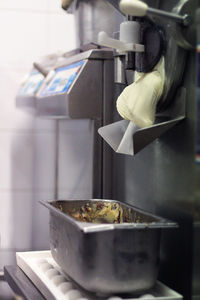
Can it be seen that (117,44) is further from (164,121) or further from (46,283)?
(46,283)

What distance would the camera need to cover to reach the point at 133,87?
158 cm

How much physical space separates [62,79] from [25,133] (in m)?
0.89

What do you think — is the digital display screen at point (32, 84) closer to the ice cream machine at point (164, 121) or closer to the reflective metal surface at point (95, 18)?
the reflective metal surface at point (95, 18)

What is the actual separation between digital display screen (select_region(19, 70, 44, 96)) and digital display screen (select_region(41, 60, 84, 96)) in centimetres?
27

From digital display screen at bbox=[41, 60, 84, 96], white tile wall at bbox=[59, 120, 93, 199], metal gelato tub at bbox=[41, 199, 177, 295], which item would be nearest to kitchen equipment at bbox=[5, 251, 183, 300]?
metal gelato tub at bbox=[41, 199, 177, 295]

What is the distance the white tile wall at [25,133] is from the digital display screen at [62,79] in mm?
681

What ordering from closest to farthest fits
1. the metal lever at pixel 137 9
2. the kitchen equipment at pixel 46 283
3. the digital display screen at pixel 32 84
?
1. the metal lever at pixel 137 9
2. the kitchen equipment at pixel 46 283
3. the digital display screen at pixel 32 84

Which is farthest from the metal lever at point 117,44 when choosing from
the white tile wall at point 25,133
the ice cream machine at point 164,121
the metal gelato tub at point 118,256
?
the white tile wall at point 25,133

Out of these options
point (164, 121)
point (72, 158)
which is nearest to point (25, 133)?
point (72, 158)

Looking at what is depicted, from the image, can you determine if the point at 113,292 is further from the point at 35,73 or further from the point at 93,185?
the point at 35,73

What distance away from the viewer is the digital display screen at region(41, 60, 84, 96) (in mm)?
2051

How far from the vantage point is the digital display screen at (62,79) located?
205 centimetres

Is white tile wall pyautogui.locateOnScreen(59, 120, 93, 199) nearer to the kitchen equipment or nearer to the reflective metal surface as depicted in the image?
the reflective metal surface

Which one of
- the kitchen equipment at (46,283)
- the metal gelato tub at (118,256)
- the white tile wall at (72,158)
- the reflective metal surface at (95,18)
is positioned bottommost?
the kitchen equipment at (46,283)
